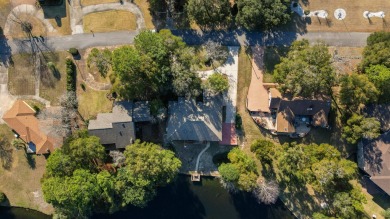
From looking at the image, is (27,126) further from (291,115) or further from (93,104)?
(291,115)

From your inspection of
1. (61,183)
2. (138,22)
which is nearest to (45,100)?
(61,183)

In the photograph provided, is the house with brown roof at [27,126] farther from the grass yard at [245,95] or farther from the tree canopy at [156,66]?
the grass yard at [245,95]

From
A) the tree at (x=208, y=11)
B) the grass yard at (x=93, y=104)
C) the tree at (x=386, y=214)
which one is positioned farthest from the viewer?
the grass yard at (x=93, y=104)

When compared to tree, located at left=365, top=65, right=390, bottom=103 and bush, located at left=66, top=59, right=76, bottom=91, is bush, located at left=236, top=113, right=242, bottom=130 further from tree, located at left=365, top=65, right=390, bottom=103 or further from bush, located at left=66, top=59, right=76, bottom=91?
bush, located at left=66, top=59, right=76, bottom=91

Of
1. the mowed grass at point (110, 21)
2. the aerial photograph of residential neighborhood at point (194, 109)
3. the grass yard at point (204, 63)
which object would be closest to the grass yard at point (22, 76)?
the aerial photograph of residential neighborhood at point (194, 109)

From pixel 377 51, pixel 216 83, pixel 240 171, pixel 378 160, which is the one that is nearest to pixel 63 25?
pixel 216 83

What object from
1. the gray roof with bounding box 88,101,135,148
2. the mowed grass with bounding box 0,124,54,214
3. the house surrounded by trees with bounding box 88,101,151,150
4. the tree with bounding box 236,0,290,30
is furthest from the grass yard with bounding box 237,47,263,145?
the mowed grass with bounding box 0,124,54,214

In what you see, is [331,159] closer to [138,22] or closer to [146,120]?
[146,120]
